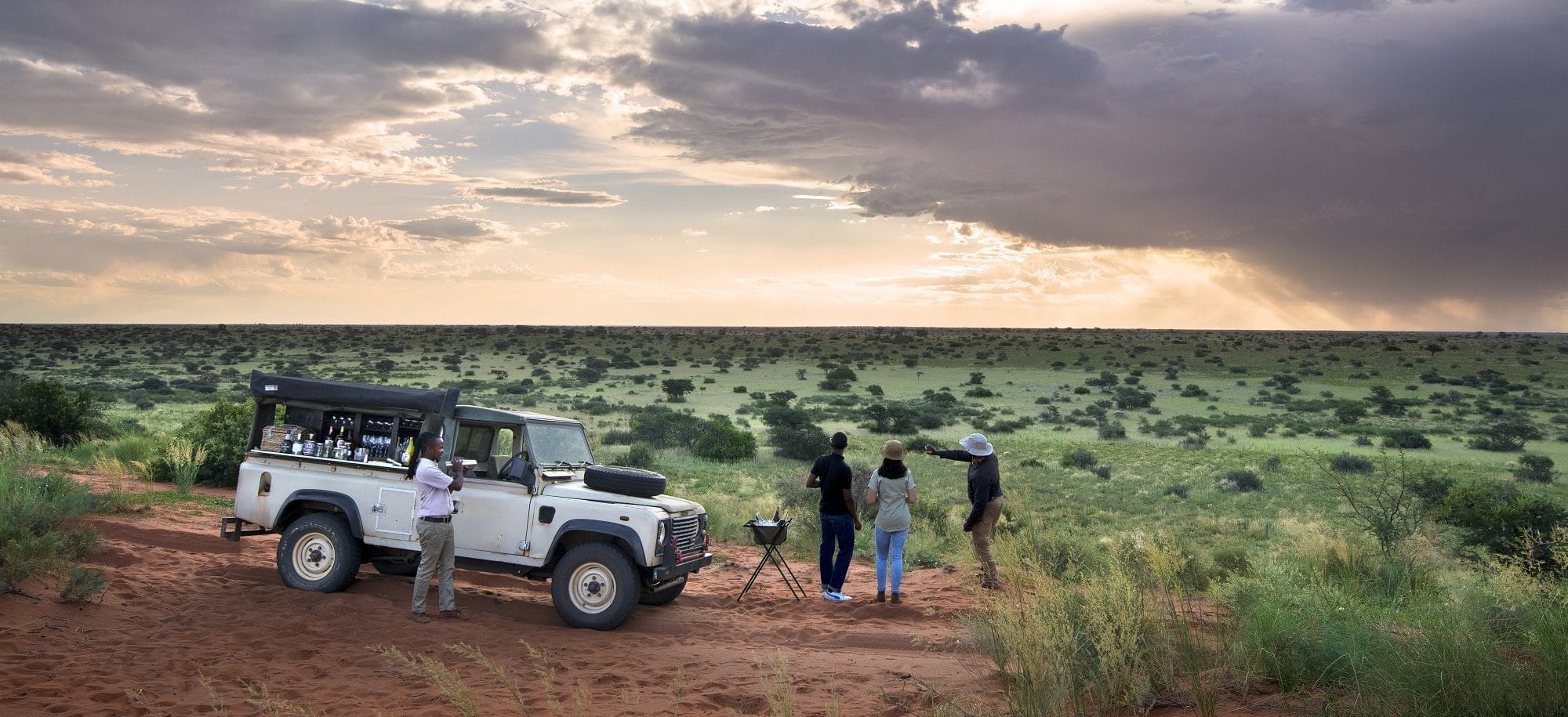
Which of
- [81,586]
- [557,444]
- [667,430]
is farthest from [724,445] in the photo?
[81,586]

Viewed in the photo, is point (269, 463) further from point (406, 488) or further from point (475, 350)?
point (475, 350)

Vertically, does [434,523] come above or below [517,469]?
below

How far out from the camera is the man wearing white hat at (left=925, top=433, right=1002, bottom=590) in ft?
40.6

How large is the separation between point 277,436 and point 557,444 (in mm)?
3224

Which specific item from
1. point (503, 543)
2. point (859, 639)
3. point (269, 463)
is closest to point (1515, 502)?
point (859, 639)

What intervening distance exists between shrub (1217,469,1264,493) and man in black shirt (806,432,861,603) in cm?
1582

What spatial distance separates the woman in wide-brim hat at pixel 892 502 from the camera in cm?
1206

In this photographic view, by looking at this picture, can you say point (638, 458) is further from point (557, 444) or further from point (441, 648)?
point (441, 648)

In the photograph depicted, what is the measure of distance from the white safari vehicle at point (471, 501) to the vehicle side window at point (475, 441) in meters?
0.01

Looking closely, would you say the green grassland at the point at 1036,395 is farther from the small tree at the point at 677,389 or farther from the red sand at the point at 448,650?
the red sand at the point at 448,650

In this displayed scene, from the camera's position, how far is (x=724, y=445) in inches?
1188

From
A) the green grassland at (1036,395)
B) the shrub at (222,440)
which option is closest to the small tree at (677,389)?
the green grassland at (1036,395)

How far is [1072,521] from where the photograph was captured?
20.5 metres

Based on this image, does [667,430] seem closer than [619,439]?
No
